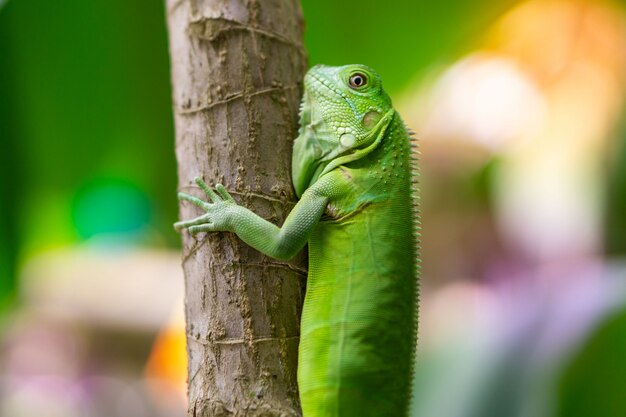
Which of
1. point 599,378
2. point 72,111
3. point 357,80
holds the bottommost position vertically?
point 599,378

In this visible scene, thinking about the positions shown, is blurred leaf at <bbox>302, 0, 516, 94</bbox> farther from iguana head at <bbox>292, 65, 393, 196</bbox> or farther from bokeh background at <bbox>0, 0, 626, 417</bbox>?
iguana head at <bbox>292, 65, 393, 196</bbox>

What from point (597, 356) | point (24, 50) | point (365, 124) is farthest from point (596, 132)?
point (24, 50)

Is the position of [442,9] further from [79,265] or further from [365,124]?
[79,265]

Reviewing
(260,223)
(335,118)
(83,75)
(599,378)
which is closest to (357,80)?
(335,118)

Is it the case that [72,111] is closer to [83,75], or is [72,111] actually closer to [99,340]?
[83,75]

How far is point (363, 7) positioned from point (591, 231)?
11.5 ft

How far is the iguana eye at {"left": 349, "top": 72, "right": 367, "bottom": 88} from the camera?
9.92 feet

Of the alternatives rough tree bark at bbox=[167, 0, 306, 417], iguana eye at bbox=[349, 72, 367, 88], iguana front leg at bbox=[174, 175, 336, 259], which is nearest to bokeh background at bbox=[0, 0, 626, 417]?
iguana eye at bbox=[349, 72, 367, 88]

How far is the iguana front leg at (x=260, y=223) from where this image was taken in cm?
258

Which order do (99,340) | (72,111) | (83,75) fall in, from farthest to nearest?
1. (99,340)
2. (83,75)
3. (72,111)

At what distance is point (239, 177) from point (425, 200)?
503cm

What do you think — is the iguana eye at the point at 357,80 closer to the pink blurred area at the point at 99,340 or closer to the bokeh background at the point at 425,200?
the bokeh background at the point at 425,200

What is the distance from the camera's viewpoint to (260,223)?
2605 millimetres

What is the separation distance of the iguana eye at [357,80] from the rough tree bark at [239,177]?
0.26 metres
